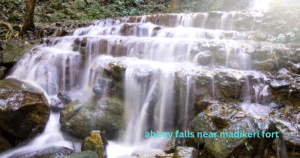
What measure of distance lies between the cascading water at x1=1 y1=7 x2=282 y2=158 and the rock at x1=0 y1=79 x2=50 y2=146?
34 centimetres

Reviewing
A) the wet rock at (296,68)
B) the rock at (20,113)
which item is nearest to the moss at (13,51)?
the rock at (20,113)

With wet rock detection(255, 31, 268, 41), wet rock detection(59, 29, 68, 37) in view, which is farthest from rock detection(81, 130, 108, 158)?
wet rock detection(59, 29, 68, 37)

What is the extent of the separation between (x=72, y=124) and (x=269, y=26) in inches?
318

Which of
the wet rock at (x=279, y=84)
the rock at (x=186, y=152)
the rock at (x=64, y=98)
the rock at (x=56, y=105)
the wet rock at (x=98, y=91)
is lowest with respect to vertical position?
the rock at (x=186, y=152)

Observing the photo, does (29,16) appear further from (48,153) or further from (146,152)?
(146,152)

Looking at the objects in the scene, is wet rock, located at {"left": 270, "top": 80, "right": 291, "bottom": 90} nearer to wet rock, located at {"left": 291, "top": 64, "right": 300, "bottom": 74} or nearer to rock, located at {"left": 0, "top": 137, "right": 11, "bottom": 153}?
wet rock, located at {"left": 291, "top": 64, "right": 300, "bottom": 74}

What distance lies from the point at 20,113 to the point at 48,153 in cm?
122

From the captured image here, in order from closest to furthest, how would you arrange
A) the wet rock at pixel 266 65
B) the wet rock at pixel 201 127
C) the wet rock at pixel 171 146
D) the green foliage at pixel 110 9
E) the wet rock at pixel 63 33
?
the wet rock at pixel 201 127 < the wet rock at pixel 171 146 < the wet rock at pixel 266 65 < the wet rock at pixel 63 33 < the green foliage at pixel 110 9

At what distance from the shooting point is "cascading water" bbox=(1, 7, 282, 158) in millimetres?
4418

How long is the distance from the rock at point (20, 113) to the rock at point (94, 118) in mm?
570

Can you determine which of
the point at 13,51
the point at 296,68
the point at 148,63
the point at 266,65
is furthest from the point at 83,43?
the point at 296,68

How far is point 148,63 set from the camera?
5.46 metres

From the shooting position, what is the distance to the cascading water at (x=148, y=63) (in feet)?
14.5

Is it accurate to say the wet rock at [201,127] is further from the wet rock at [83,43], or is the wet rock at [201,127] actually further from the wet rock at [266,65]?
the wet rock at [83,43]
